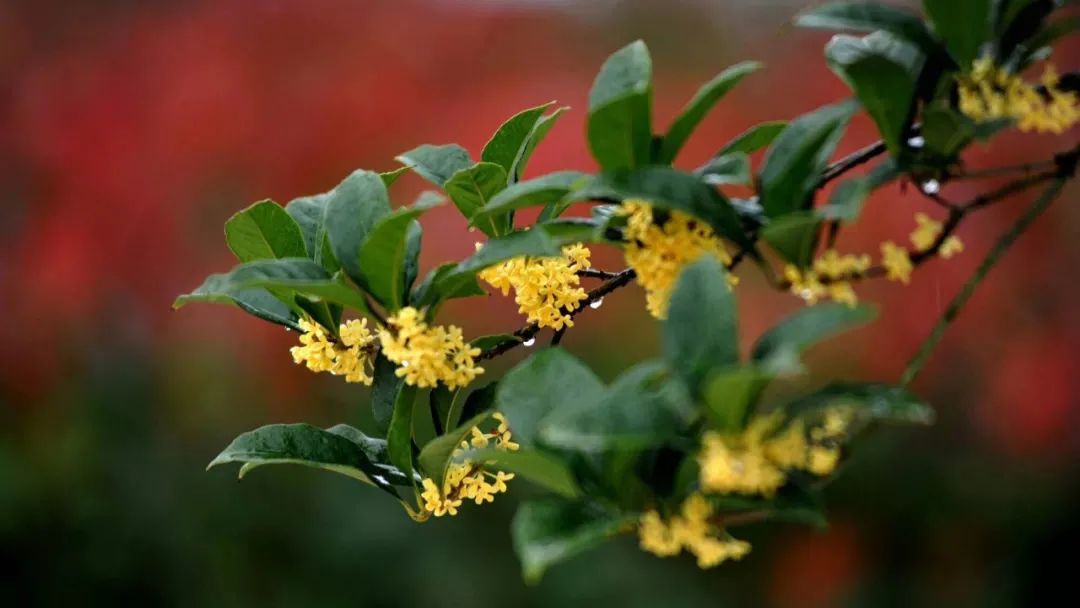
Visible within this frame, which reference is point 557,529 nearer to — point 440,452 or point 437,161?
point 440,452

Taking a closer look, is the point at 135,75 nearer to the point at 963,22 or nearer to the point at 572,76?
the point at 572,76

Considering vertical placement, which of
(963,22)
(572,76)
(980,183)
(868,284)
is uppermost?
(963,22)

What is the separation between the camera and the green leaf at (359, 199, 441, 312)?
0.50 metres

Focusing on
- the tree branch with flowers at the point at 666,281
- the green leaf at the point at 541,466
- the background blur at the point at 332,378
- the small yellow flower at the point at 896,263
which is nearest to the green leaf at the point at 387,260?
the tree branch with flowers at the point at 666,281

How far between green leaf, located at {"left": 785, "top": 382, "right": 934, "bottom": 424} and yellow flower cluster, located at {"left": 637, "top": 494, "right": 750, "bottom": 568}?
0.05 meters

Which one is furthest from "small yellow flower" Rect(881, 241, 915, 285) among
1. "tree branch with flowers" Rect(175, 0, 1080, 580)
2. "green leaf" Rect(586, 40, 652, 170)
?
"green leaf" Rect(586, 40, 652, 170)

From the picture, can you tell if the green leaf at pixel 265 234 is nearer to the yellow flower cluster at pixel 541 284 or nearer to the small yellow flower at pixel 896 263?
Result: the yellow flower cluster at pixel 541 284

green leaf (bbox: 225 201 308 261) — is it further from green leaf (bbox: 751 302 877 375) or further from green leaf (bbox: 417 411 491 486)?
green leaf (bbox: 751 302 877 375)

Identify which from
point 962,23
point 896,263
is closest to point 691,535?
point 896,263

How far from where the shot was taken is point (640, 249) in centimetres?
48

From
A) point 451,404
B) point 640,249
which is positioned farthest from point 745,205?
point 451,404

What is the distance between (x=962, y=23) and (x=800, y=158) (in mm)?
94

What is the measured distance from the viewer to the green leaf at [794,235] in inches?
17.2

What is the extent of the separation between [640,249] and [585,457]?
0.32ft
